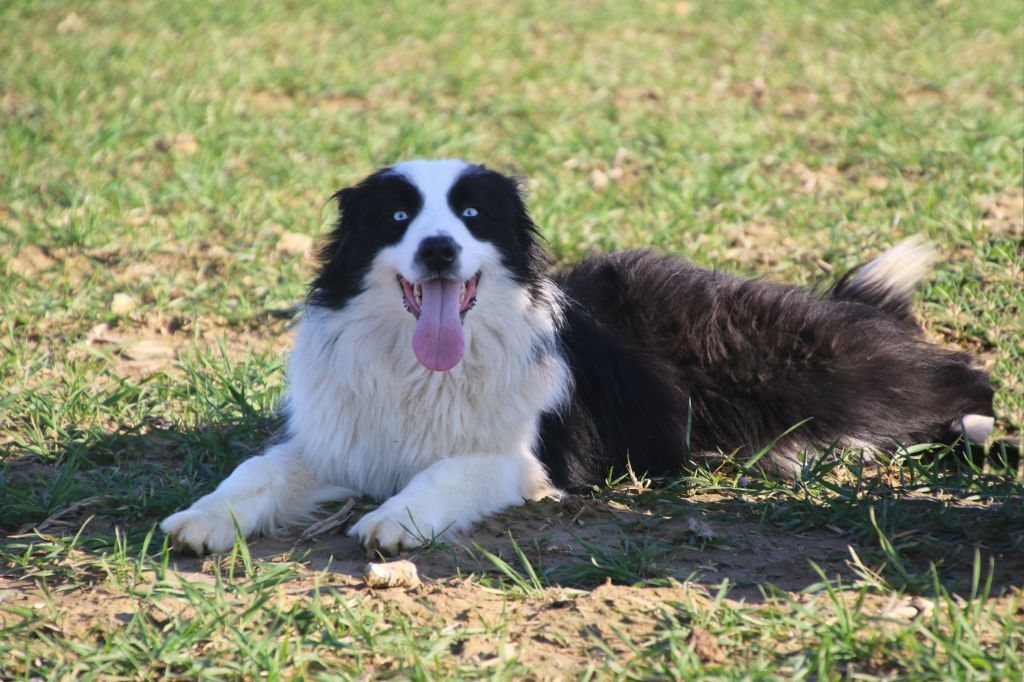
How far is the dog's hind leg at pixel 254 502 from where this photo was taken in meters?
3.40

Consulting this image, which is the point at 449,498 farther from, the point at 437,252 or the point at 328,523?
the point at 437,252

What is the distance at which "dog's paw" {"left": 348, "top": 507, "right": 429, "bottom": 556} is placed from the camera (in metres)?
3.36

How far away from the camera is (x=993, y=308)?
5.25m

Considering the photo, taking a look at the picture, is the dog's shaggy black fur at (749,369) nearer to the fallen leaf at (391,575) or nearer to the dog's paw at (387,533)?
the dog's paw at (387,533)

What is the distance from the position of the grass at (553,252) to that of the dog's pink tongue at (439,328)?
61 cm

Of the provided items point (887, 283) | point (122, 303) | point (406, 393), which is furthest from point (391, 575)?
point (122, 303)

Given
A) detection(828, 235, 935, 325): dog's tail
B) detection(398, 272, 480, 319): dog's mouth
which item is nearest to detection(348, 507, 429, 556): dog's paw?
detection(398, 272, 480, 319): dog's mouth

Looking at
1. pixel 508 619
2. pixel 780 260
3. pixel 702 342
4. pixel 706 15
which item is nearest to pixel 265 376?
pixel 702 342

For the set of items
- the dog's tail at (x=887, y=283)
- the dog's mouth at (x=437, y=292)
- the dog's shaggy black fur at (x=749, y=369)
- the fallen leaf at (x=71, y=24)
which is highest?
the fallen leaf at (x=71, y=24)

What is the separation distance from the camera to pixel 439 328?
3721 mm

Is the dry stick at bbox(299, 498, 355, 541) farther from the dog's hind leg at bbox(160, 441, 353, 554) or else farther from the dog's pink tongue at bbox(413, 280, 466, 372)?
the dog's pink tongue at bbox(413, 280, 466, 372)

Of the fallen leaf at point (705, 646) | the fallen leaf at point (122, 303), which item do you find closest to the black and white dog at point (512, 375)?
the fallen leaf at point (705, 646)

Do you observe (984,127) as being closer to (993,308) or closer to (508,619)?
(993,308)

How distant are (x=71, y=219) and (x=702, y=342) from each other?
388 cm
